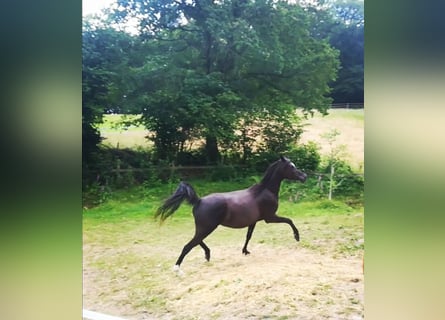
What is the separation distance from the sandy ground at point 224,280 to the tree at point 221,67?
0.63 meters

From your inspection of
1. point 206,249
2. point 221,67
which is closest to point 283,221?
point 206,249

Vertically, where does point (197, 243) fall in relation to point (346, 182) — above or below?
below

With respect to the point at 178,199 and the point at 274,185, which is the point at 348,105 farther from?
the point at 178,199

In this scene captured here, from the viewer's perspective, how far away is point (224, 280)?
265 centimetres

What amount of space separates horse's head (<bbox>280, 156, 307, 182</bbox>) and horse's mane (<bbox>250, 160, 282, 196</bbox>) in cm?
3

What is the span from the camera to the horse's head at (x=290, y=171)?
8.51 feet

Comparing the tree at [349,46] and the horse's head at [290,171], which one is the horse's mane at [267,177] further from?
the tree at [349,46]

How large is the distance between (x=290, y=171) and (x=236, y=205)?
0.40 m
